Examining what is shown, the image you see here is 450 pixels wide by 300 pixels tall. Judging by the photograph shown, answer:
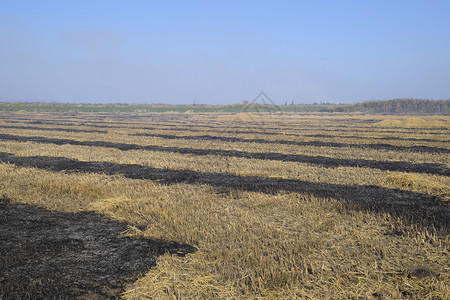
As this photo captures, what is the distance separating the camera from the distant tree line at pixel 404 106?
388 ft

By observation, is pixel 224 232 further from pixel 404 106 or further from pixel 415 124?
pixel 404 106

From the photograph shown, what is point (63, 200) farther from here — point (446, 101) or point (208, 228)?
point (446, 101)

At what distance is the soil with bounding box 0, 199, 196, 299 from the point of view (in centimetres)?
510

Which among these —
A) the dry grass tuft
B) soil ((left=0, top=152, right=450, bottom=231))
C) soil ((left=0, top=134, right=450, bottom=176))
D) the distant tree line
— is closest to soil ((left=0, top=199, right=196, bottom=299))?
soil ((left=0, top=152, right=450, bottom=231))

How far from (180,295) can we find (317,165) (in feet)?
40.2

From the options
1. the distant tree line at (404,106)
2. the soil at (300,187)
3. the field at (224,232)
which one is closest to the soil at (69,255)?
the field at (224,232)

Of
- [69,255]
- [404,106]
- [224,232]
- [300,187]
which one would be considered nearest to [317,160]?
[300,187]

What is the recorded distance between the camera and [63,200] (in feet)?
32.2

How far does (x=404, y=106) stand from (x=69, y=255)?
13356cm

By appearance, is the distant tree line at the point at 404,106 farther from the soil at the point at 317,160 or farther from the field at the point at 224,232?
the field at the point at 224,232

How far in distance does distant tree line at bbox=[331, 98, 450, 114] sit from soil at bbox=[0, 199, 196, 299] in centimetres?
12477

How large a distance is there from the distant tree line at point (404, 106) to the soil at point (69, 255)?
125 m

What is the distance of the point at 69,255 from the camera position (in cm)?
633

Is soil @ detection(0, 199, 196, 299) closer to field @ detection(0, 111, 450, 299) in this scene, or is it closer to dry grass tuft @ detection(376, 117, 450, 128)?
Answer: field @ detection(0, 111, 450, 299)
